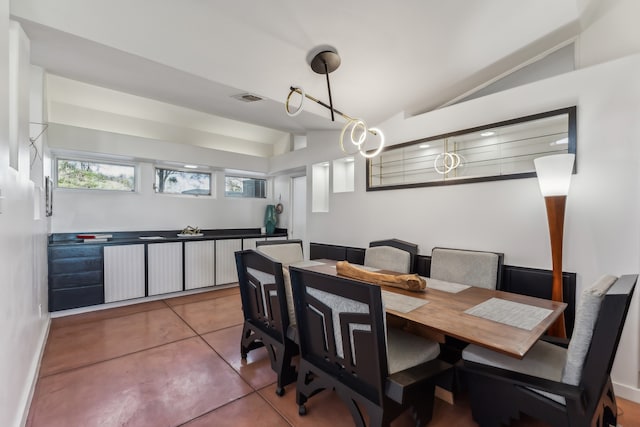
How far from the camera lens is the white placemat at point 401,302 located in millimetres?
1633

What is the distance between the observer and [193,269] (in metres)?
4.36

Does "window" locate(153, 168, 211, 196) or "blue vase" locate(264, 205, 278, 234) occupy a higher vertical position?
"window" locate(153, 168, 211, 196)

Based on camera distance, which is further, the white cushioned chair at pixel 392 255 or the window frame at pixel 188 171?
the window frame at pixel 188 171

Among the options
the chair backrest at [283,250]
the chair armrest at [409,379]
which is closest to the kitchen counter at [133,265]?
the chair backrest at [283,250]

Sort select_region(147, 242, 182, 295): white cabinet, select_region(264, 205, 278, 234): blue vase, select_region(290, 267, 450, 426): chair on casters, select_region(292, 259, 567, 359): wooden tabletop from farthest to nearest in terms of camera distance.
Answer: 1. select_region(264, 205, 278, 234): blue vase
2. select_region(147, 242, 182, 295): white cabinet
3. select_region(290, 267, 450, 426): chair on casters
4. select_region(292, 259, 567, 359): wooden tabletop

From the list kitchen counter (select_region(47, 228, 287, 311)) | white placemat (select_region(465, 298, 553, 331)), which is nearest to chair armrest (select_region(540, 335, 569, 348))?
white placemat (select_region(465, 298, 553, 331))

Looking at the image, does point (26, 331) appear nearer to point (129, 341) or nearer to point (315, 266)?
point (129, 341)

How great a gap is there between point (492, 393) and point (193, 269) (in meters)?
4.03

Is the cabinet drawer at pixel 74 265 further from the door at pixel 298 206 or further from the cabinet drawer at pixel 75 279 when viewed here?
the door at pixel 298 206

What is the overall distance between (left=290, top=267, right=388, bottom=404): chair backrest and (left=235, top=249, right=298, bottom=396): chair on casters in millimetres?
260

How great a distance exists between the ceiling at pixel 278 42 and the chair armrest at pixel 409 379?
7.88ft

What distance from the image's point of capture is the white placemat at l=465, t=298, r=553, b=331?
1405 millimetres

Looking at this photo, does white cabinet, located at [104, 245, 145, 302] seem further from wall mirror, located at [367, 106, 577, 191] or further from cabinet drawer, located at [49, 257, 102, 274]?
wall mirror, located at [367, 106, 577, 191]

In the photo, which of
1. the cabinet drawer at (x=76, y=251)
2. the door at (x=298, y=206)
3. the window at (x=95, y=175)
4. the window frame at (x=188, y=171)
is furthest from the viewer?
the door at (x=298, y=206)
